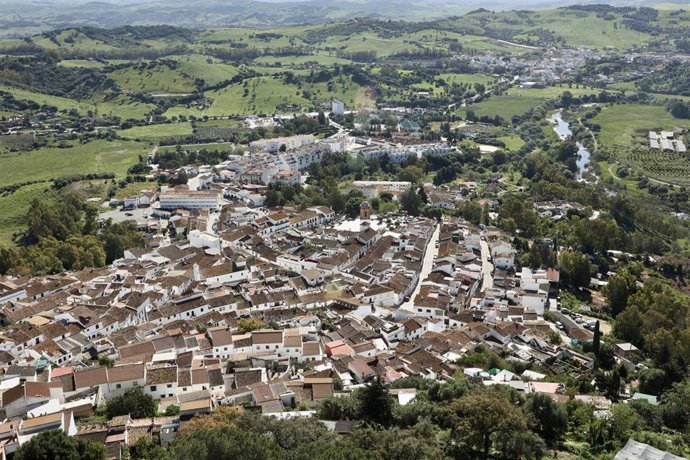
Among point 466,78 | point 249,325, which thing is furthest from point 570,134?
point 249,325

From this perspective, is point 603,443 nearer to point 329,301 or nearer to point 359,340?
point 359,340

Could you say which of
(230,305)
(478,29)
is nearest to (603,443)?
(230,305)

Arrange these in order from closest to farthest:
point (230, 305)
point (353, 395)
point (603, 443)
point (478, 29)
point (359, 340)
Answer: point (603, 443) < point (353, 395) < point (359, 340) < point (230, 305) < point (478, 29)

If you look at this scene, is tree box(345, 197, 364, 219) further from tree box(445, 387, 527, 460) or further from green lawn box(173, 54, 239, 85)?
green lawn box(173, 54, 239, 85)

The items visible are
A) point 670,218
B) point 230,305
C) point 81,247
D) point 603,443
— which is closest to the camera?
point 603,443

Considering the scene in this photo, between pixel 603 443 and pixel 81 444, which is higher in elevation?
pixel 81 444

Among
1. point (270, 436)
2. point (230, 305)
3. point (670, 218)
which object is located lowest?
point (670, 218)

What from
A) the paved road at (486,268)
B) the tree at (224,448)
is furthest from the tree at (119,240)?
the tree at (224,448)
